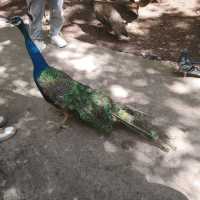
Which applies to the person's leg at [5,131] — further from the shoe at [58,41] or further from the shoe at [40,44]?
the shoe at [58,41]

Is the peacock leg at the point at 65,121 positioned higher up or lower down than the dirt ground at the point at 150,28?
lower down

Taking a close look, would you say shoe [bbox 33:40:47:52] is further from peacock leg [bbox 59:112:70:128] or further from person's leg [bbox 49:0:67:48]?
peacock leg [bbox 59:112:70:128]

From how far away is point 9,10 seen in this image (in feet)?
25.3

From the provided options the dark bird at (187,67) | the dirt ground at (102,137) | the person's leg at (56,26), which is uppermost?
the person's leg at (56,26)

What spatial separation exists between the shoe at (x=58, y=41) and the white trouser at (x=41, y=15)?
0.07 metres

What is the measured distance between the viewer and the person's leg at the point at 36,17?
19.1 feet

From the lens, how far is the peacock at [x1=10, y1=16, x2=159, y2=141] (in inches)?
162

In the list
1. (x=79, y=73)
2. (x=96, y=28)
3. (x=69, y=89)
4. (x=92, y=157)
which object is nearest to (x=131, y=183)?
(x=92, y=157)

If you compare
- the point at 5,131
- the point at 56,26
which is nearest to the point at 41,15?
the point at 56,26

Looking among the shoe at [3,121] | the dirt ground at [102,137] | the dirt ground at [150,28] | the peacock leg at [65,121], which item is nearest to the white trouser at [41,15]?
the dirt ground at [102,137]

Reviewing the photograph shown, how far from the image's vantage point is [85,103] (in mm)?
4168

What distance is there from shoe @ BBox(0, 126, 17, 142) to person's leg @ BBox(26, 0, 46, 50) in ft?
7.02

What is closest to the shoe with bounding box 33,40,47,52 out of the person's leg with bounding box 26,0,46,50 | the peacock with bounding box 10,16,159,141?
the person's leg with bounding box 26,0,46,50

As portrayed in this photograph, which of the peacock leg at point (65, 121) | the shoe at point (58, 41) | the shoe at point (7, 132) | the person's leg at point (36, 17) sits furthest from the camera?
the shoe at point (58, 41)
